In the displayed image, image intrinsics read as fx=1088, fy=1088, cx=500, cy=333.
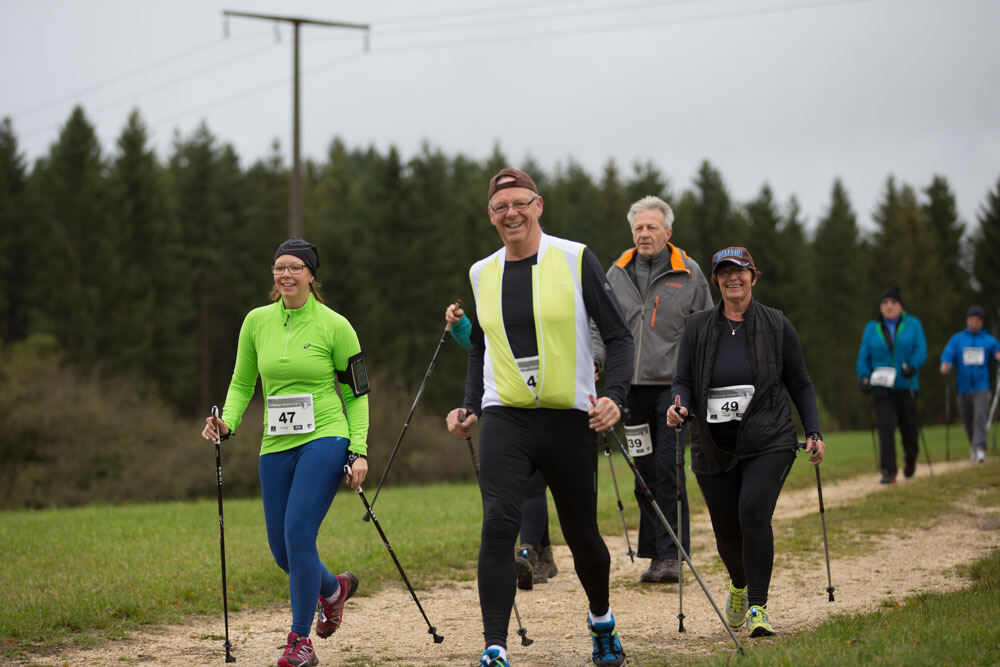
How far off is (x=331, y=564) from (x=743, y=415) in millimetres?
4291

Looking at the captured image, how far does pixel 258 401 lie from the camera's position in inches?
1211

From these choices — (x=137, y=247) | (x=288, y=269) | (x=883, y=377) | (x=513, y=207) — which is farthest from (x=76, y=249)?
(x=513, y=207)

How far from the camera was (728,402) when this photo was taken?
654 cm

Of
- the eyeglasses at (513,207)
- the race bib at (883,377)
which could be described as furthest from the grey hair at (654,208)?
the race bib at (883,377)

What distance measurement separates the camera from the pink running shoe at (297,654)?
19.5ft

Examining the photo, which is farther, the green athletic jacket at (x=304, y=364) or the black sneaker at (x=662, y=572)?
the black sneaker at (x=662, y=572)

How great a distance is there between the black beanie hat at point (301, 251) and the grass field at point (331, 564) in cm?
279

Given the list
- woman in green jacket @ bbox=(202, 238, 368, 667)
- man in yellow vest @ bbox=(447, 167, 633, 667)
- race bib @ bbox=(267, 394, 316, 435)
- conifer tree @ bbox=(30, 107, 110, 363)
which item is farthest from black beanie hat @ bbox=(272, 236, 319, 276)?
conifer tree @ bbox=(30, 107, 110, 363)

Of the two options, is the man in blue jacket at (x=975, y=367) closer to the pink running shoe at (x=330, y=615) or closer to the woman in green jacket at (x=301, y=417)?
the pink running shoe at (x=330, y=615)

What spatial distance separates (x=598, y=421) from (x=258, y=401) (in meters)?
26.5

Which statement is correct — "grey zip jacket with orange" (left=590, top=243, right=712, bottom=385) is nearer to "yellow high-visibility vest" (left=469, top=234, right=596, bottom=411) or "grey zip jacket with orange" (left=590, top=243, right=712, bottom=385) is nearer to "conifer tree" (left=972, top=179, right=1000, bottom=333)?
"yellow high-visibility vest" (left=469, top=234, right=596, bottom=411)

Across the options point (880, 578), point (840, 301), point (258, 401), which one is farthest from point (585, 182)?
point (880, 578)

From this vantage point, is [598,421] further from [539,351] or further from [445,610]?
[445,610]

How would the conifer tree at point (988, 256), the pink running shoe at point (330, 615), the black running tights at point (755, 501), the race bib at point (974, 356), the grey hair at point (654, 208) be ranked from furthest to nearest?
the conifer tree at point (988, 256)
the race bib at point (974, 356)
the grey hair at point (654, 208)
the pink running shoe at point (330, 615)
the black running tights at point (755, 501)
